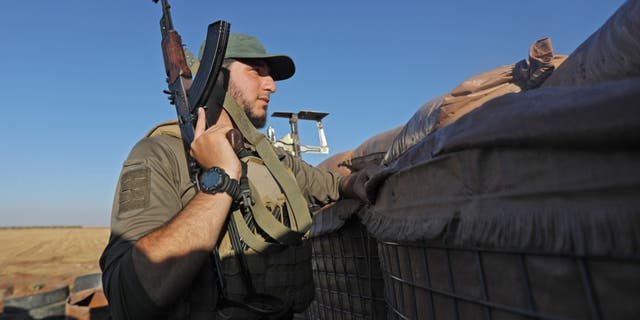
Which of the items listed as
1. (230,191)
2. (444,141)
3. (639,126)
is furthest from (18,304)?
(639,126)

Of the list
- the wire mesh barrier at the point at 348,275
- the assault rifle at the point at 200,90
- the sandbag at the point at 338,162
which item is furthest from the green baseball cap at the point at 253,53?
the sandbag at the point at 338,162

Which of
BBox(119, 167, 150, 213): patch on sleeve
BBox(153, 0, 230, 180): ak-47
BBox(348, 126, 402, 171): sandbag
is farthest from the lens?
BBox(348, 126, 402, 171): sandbag

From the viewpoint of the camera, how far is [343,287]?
7.02 ft

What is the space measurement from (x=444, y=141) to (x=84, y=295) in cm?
508

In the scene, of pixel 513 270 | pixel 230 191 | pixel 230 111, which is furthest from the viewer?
pixel 230 111

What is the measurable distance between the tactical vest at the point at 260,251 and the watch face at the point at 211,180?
157 millimetres

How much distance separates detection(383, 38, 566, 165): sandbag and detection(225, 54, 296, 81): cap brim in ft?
2.68

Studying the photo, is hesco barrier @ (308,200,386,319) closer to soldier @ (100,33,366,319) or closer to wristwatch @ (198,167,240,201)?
soldier @ (100,33,366,319)

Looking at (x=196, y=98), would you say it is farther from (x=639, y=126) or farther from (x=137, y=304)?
(x=639, y=126)

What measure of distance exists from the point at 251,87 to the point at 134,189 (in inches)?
33.5

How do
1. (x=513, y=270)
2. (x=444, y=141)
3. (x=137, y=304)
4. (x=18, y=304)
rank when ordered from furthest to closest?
(x=18, y=304) < (x=137, y=304) < (x=444, y=141) < (x=513, y=270)

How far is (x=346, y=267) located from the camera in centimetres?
212

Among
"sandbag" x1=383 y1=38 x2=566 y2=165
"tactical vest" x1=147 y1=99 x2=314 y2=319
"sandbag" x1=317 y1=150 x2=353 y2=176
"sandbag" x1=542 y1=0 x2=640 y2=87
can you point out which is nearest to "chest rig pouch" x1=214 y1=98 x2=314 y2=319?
"tactical vest" x1=147 y1=99 x2=314 y2=319

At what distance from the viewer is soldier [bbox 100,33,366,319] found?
1.09 meters
